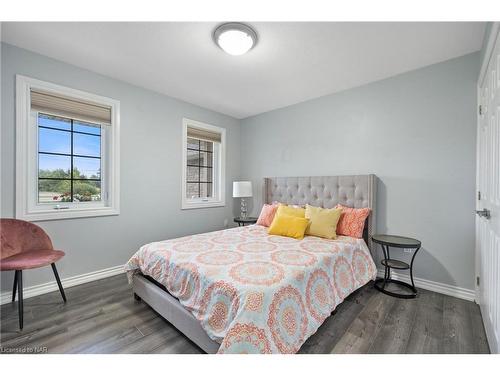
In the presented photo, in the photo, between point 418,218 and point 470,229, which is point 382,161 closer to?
point 418,218

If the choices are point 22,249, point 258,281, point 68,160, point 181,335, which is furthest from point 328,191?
point 22,249

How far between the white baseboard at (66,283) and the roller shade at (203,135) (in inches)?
86.9

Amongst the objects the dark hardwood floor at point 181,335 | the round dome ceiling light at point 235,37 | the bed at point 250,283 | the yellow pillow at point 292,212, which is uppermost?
the round dome ceiling light at point 235,37

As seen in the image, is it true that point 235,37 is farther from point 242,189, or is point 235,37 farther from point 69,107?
point 242,189

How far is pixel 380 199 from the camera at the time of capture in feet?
9.18

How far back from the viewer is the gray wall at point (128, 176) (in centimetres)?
215

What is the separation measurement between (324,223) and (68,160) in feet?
10.1

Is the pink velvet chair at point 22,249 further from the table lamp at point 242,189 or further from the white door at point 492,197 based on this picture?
the white door at point 492,197

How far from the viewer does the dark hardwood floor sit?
1.54m

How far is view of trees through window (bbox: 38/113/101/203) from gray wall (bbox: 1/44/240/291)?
0.28 metres

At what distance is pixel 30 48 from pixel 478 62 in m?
4.42

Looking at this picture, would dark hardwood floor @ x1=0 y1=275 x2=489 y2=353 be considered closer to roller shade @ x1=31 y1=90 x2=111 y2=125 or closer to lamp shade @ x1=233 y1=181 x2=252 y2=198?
roller shade @ x1=31 y1=90 x2=111 y2=125

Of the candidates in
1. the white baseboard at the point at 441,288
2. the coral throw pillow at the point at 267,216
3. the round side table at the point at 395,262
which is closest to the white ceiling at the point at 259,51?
the coral throw pillow at the point at 267,216

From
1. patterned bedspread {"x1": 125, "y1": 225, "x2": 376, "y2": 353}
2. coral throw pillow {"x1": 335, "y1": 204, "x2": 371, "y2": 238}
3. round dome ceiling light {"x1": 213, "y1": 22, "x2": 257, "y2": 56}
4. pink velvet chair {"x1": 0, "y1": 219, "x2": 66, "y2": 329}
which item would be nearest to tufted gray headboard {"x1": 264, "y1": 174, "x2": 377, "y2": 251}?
coral throw pillow {"x1": 335, "y1": 204, "x2": 371, "y2": 238}
